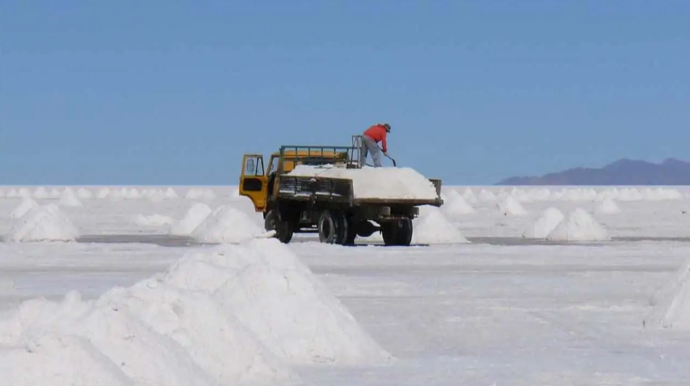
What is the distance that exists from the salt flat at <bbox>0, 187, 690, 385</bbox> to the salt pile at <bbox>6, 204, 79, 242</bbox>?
801mm

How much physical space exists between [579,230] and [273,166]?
753cm

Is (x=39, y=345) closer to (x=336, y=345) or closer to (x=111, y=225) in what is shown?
(x=336, y=345)

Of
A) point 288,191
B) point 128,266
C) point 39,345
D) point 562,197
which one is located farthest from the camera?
point 562,197

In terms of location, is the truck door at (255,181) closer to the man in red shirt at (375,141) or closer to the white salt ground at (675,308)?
the man in red shirt at (375,141)

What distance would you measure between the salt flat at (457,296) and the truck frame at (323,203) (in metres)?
0.80

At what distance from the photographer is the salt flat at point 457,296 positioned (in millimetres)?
10969

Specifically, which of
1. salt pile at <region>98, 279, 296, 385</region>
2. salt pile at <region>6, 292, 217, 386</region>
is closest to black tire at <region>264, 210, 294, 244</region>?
salt pile at <region>98, 279, 296, 385</region>

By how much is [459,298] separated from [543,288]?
2.06 meters

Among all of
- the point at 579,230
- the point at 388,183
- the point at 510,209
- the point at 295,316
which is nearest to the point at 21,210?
the point at 510,209

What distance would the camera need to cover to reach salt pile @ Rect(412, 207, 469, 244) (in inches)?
1281

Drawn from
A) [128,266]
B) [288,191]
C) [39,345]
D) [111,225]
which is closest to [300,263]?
[39,345]

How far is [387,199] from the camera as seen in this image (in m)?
28.8

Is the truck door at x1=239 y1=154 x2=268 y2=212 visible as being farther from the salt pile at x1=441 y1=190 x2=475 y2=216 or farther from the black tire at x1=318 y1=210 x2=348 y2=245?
the salt pile at x1=441 y1=190 x2=475 y2=216

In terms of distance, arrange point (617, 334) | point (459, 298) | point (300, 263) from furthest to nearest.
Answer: point (459, 298) < point (617, 334) < point (300, 263)
